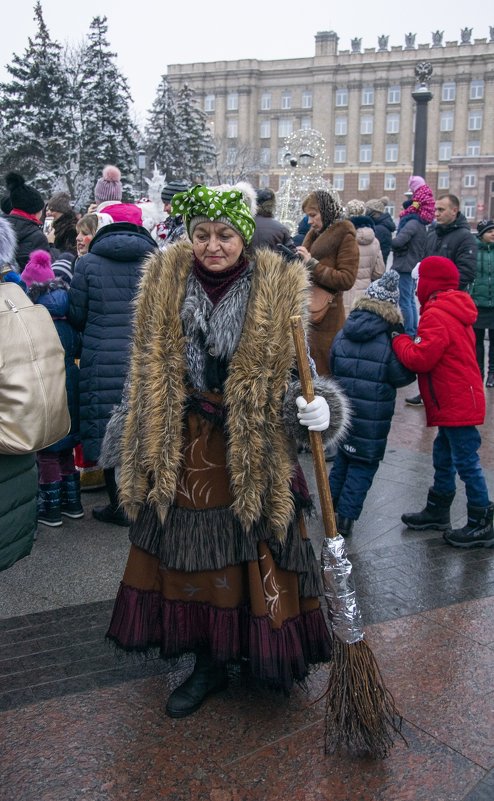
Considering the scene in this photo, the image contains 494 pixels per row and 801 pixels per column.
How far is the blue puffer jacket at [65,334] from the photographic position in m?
4.71

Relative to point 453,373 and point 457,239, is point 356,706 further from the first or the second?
point 457,239

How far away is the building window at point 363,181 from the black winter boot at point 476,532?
81442 mm

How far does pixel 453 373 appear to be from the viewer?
4.48m

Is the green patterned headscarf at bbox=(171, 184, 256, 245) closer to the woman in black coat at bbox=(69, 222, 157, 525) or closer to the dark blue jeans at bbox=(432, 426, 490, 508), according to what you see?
the woman in black coat at bbox=(69, 222, 157, 525)

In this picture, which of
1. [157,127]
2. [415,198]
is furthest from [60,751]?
[157,127]

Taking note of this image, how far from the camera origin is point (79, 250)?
564 centimetres

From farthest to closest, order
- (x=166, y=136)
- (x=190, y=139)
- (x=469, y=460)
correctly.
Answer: (x=190, y=139)
(x=166, y=136)
(x=469, y=460)

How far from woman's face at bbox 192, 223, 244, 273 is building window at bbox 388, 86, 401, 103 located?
8562 centimetres

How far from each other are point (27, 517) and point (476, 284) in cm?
724

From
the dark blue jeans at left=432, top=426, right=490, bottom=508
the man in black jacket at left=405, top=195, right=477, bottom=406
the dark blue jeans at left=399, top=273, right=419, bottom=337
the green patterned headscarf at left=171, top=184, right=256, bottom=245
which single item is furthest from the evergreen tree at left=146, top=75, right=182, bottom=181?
the green patterned headscarf at left=171, top=184, right=256, bottom=245

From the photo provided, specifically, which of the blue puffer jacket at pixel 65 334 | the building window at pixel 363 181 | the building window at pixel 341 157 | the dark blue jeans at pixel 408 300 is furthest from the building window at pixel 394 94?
the blue puffer jacket at pixel 65 334

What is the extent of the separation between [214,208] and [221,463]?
0.92 metres

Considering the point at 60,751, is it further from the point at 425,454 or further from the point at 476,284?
the point at 476,284

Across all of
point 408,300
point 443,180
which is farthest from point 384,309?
point 443,180
